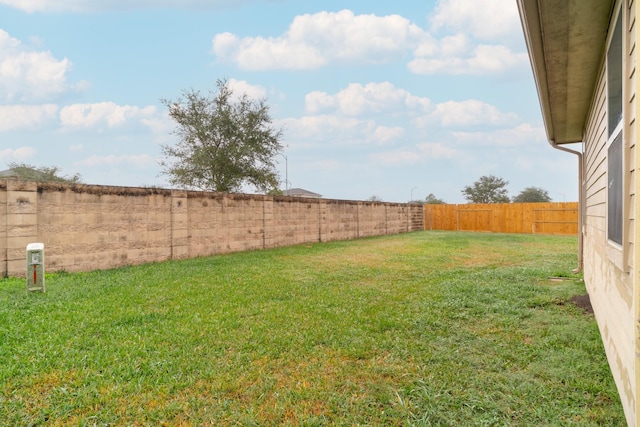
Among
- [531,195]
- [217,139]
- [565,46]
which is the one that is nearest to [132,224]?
[565,46]

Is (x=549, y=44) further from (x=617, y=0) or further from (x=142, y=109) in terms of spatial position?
(x=142, y=109)

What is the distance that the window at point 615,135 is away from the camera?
2.28 m

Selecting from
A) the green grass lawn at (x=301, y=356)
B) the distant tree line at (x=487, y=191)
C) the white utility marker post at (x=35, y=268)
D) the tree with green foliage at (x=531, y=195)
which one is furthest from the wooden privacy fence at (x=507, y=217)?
the tree with green foliage at (x=531, y=195)

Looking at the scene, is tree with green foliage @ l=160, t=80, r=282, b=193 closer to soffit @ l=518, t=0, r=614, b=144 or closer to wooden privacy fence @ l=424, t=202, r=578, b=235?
wooden privacy fence @ l=424, t=202, r=578, b=235

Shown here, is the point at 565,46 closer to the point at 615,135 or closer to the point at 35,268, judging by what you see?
the point at 615,135

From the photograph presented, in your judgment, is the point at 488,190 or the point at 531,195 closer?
the point at 488,190

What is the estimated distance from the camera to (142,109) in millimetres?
18844

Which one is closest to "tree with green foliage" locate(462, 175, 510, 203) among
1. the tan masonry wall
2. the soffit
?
the tan masonry wall

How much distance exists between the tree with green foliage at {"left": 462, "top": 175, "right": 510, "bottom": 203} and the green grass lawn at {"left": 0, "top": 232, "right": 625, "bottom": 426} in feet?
135

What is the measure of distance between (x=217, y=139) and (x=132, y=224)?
11.8 meters

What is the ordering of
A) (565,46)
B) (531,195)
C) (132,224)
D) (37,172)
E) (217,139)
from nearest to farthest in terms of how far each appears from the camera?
(565,46)
(132,224)
(217,139)
(37,172)
(531,195)

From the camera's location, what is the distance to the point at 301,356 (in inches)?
116

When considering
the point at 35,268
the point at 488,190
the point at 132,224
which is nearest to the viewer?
the point at 35,268

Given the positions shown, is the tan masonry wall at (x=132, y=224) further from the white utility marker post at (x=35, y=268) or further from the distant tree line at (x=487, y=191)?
the distant tree line at (x=487, y=191)
